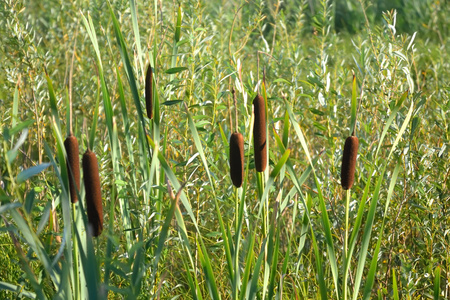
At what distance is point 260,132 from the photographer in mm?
1290

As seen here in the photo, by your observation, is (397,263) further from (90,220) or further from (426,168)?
(90,220)

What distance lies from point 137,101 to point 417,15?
22.7 feet

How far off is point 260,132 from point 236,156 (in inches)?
3.2

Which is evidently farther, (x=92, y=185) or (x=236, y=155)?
(x=236, y=155)

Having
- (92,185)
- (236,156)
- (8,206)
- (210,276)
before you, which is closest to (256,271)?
(210,276)

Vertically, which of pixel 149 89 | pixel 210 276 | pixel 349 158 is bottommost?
pixel 210 276

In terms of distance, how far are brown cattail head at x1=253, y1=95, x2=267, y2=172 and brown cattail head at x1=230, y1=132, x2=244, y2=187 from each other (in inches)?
2.0

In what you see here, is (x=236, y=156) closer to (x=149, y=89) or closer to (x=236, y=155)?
(x=236, y=155)

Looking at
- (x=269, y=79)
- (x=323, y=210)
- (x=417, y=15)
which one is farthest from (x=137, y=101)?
(x=417, y=15)

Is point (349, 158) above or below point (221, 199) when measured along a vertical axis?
above

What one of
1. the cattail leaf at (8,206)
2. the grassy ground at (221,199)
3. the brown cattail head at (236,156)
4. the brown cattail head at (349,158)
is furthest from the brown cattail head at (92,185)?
the brown cattail head at (349,158)

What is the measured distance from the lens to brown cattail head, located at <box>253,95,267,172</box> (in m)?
1.27

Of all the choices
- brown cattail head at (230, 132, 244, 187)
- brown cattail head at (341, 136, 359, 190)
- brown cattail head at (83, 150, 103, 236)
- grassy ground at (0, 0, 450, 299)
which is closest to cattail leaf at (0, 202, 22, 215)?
grassy ground at (0, 0, 450, 299)

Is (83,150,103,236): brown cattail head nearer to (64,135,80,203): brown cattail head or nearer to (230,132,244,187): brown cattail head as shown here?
(64,135,80,203): brown cattail head
